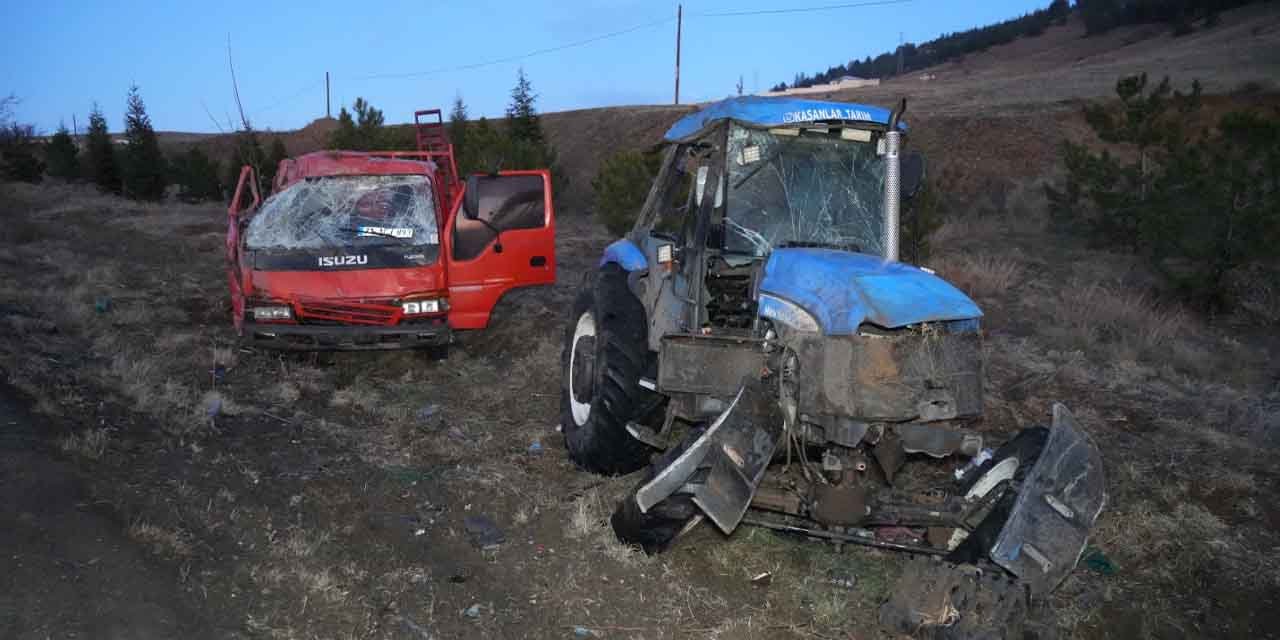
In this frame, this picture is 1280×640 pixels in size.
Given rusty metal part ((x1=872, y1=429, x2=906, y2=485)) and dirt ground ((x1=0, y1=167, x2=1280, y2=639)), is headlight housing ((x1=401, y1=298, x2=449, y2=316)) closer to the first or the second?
dirt ground ((x1=0, y1=167, x2=1280, y2=639))

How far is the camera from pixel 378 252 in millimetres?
8203

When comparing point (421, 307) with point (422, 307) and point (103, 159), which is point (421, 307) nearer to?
point (422, 307)

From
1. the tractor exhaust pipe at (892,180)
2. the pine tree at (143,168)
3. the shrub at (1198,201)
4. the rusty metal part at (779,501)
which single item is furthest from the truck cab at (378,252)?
the pine tree at (143,168)

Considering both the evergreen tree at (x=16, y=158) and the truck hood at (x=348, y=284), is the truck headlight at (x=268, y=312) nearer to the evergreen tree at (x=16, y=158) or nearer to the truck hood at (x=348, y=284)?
the truck hood at (x=348, y=284)

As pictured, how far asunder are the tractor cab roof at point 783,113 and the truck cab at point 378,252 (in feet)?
12.0

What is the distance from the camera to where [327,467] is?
5.80 meters

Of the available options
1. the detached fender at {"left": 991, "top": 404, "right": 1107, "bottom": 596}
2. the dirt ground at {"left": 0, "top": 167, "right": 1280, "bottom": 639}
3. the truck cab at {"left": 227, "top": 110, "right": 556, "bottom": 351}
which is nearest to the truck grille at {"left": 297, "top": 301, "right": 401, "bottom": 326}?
the truck cab at {"left": 227, "top": 110, "right": 556, "bottom": 351}

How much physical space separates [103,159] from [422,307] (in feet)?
92.8

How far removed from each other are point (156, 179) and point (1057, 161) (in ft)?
94.5

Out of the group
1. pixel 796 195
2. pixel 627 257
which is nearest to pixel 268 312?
pixel 627 257

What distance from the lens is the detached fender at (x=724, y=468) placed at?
4027 mm

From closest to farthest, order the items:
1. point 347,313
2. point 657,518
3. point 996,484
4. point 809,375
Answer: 1. point 809,375
2. point 657,518
3. point 996,484
4. point 347,313

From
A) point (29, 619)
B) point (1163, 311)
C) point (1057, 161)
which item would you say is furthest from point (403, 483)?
point (1057, 161)

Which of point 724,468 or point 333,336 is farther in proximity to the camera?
point 333,336
